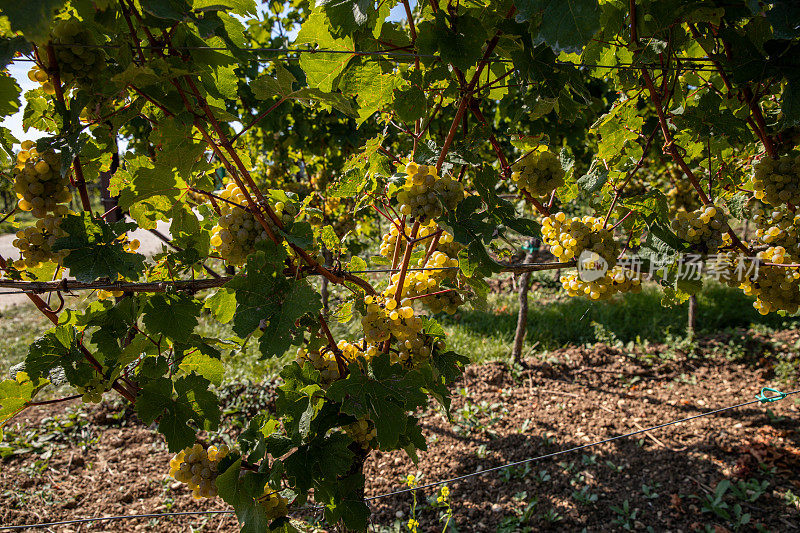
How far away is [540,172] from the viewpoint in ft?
4.55

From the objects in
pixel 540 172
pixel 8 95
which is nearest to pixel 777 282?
pixel 540 172

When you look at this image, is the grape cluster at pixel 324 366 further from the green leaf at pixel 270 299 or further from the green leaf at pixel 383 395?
the green leaf at pixel 270 299

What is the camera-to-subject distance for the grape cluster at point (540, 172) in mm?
1368

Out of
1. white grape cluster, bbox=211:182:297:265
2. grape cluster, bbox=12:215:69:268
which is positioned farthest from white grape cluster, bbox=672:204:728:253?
grape cluster, bbox=12:215:69:268

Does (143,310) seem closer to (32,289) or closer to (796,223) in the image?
(32,289)

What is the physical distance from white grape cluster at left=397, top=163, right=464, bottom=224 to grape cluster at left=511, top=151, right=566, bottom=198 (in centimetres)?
33

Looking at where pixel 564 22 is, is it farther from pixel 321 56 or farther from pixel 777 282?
pixel 777 282

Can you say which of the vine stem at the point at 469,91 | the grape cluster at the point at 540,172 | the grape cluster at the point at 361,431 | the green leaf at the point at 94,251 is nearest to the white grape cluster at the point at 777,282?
the grape cluster at the point at 540,172

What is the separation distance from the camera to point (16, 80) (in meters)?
1.09

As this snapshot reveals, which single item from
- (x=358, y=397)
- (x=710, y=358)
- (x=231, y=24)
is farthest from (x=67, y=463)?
(x=710, y=358)

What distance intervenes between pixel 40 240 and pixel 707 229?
1.83m

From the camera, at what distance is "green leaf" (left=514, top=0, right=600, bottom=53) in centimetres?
80

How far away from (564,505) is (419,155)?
2333 mm

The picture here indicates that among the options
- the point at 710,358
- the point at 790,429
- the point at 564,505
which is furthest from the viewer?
the point at 710,358
